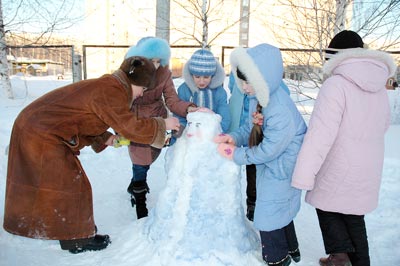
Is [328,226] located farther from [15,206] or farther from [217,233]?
[15,206]

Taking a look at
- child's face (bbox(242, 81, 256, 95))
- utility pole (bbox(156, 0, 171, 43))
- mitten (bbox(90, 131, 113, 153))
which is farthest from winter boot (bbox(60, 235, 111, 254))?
utility pole (bbox(156, 0, 171, 43))

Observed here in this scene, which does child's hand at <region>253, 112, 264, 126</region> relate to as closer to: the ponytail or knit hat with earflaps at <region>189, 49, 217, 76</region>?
the ponytail

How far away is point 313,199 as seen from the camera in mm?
2393

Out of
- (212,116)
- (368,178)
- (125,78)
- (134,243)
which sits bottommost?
(134,243)

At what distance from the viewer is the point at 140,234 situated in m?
2.66

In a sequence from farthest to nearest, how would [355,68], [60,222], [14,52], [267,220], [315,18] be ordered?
[14,52] < [315,18] < [60,222] < [267,220] < [355,68]

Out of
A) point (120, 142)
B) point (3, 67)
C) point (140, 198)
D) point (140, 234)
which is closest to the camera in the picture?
point (140, 234)

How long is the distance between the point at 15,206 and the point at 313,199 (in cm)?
199

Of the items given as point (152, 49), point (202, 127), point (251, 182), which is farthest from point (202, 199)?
point (152, 49)

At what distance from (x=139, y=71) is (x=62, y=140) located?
70 centimetres

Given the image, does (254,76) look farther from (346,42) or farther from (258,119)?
(346,42)

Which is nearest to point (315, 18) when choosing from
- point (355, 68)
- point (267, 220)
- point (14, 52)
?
point (355, 68)

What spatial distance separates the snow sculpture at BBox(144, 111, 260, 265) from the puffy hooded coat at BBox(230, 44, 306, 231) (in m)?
0.17

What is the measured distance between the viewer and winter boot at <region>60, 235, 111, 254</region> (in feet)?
8.77
